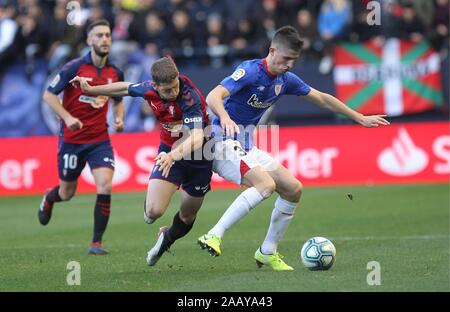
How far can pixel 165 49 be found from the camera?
2317 centimetres

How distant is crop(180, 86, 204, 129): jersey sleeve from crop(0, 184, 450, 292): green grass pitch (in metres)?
1.48

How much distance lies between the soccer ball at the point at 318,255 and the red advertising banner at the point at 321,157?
1054 centimetres

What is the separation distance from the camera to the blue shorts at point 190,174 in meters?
10.1

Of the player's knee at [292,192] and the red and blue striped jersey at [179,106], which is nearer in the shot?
the red and blue striped jersey at [179,106]

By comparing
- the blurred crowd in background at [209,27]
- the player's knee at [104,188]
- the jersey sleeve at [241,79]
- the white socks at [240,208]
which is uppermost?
the blurred crowd in background at [209,27]

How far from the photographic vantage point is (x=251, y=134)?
33.3 feet

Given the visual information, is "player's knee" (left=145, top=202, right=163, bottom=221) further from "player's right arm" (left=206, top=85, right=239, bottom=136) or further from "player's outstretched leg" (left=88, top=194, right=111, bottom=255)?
"player's outstretched leg" (left=88, top=194, right=111, bottom=255)

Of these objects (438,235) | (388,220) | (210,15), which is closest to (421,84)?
(210,15)

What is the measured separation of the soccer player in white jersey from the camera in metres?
9.47

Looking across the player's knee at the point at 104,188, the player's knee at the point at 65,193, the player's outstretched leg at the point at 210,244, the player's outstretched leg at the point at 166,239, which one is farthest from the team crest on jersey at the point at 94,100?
the player's outstretched leg at the point at 210,244

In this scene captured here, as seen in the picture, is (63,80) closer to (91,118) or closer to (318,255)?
(91,118)

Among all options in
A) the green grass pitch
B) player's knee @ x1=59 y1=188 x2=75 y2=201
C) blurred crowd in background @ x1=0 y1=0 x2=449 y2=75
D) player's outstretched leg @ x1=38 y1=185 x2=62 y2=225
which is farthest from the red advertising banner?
player's knee @ x1=59 y1=188 x2=75 y2=201

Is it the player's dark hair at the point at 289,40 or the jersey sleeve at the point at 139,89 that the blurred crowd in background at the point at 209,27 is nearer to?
the player's dark hair at the point at 289,40

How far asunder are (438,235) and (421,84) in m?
10.0
